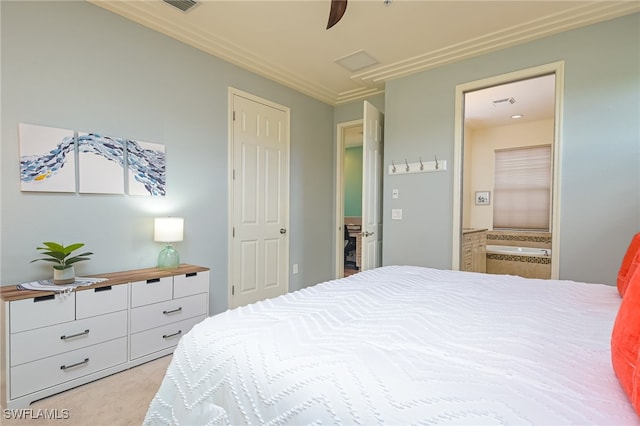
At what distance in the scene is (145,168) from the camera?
2.57m

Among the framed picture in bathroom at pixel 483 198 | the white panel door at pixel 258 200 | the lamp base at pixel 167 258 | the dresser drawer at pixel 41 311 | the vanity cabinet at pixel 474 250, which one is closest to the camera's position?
the dresser drawer at pixel 41 311

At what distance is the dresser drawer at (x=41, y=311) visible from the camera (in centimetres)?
171

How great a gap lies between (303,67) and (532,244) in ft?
13.9

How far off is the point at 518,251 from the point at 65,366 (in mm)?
5272

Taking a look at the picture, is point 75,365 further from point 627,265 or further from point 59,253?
point 627,265

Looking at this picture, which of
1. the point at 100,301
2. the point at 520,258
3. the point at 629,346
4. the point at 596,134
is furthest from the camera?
the point at 520,258

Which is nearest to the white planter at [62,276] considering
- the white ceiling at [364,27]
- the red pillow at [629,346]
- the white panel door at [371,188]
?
the white ceiling at [364,27]

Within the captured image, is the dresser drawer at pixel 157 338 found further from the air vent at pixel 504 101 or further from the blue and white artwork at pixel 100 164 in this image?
the air vent at pixel 504 101

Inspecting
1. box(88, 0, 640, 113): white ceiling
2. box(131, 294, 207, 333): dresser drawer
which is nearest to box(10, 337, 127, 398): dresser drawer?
box(131, 294, 207, 333): dresser drawer

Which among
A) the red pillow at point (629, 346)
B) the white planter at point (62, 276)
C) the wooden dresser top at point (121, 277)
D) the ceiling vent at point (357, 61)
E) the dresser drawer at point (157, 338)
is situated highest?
the ceiling vent at point (357, 61)

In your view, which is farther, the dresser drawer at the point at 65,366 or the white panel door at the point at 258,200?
the white panel door at the point at 258,200

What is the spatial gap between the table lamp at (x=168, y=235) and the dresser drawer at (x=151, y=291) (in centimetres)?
27

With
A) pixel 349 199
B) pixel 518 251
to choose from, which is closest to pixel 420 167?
pixel 518 251

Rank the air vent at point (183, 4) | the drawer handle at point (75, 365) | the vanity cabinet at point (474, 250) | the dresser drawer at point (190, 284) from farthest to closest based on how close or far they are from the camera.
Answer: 1. the vanity cabinet at point (474, 250)
2. the dresser drawer at point (190, 284)
3. the air vent at point (183, 4)
4. the drawer handle at point (75, 365)
